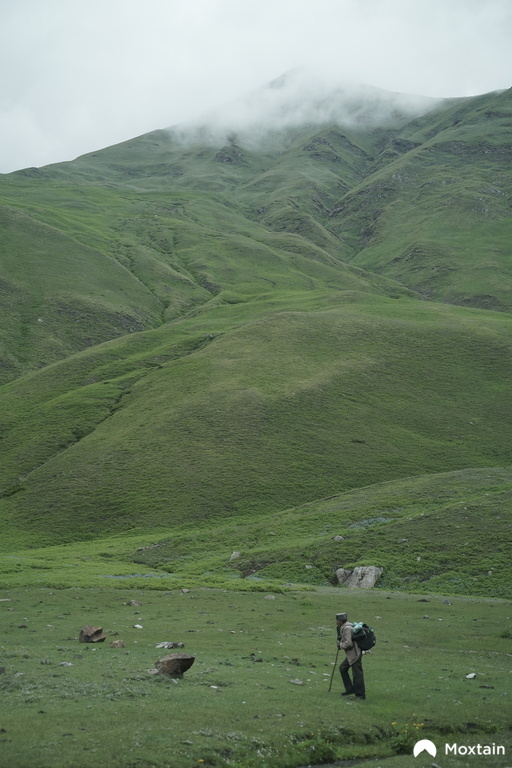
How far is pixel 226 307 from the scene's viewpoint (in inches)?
6924

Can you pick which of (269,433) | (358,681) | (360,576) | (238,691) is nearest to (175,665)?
(238,691)

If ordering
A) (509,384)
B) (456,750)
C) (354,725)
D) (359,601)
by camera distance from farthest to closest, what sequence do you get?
1. (509,384)
2. (359,601)
3. (354,725)
4. (456,750)

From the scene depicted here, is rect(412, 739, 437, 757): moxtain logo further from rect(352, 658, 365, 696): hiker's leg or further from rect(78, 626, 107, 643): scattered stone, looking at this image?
rect(78, 626, 107, 643): scattered stone

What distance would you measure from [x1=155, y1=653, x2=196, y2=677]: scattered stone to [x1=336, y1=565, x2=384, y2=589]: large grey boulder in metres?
24.7

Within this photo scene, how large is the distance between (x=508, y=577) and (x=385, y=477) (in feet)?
122

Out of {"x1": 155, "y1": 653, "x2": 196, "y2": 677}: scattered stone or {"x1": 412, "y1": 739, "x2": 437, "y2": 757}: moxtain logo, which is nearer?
{"x1": 412, "y1": 739, "x2": 437, "y2": 757}: moxtain logo

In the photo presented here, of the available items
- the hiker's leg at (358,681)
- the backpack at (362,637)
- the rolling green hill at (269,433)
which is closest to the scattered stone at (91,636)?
the hiker's leg at (358,681)

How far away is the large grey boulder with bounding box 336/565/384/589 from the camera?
135 ft

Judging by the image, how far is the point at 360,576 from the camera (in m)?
42.1

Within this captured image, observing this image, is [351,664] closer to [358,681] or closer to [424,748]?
[358,681]

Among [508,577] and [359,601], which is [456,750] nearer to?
[359,601]

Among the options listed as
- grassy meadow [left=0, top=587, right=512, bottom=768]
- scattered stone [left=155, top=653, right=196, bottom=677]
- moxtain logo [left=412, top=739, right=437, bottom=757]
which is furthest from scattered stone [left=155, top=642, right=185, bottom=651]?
moxtain logo [left=412, top=739, right=437, bottom=757]

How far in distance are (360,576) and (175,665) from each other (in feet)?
85.5

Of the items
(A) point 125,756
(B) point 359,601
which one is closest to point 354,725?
(A) point 125,756
